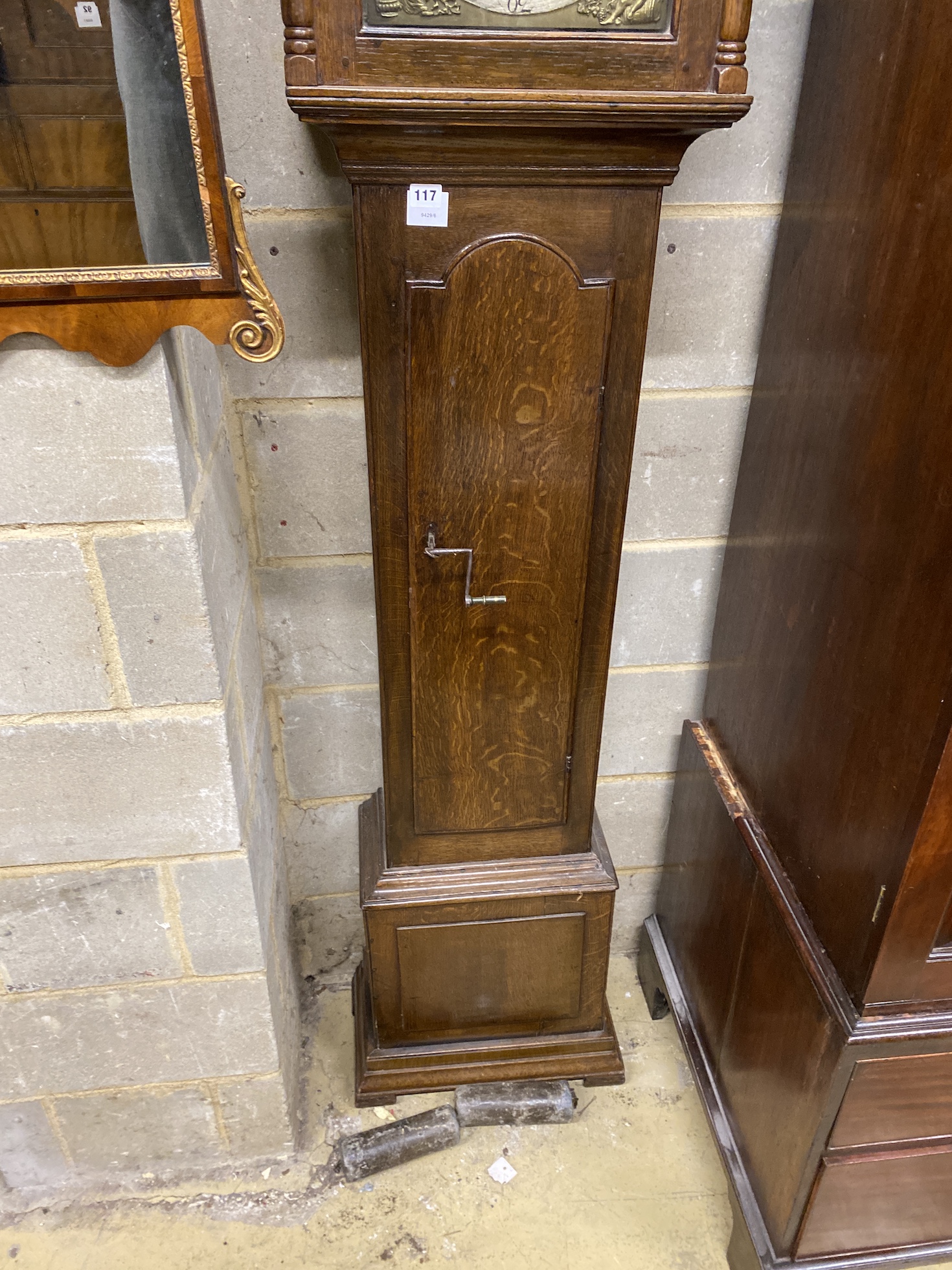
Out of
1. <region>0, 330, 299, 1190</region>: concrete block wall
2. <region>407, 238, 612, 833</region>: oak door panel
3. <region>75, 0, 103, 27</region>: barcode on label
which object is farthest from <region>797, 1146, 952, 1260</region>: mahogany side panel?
<region>75, 0, 103, 27</region>: barcode on label

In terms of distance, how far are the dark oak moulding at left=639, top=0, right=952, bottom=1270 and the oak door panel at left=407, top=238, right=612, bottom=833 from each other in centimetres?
30

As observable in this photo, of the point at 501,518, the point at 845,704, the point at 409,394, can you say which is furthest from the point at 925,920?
Answer: the point at 409,394

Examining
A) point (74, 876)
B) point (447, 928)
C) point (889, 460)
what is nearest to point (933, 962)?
point (889, 460)

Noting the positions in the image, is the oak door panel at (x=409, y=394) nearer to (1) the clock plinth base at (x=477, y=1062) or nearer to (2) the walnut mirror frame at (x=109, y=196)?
(2) the walnut mirror frame at (x=109, y=196)

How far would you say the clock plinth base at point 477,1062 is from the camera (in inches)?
63.3

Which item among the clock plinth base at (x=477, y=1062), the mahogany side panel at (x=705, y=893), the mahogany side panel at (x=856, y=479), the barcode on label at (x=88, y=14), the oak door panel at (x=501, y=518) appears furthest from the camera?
the clock plinth base at (x=477, y=1062)

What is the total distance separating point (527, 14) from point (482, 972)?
1.39 metres

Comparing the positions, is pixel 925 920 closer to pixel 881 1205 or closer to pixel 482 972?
pixel 881 1205

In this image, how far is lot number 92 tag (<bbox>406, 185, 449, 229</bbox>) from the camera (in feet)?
3.14

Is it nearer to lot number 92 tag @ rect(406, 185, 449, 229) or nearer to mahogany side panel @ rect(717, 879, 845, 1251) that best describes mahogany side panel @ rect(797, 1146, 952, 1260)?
mahogany side panel @ rect(717, 879, 845, 1251)

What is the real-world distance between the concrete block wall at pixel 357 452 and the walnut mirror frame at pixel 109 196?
364 mm

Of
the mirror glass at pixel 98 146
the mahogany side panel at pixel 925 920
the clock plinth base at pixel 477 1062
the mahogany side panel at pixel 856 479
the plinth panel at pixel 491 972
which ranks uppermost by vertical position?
the mirror glass at pixel 98 146

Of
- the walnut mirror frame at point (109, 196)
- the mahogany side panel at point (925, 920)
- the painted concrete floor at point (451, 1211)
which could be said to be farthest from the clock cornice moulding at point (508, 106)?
the painted concrete floor at point (451, 1211)

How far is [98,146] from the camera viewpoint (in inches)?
32.7
